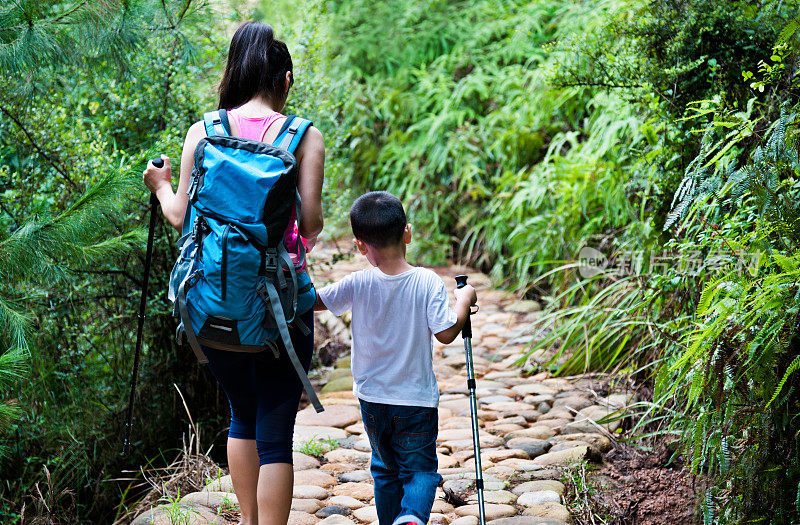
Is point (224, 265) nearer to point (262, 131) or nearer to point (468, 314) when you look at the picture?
point (262, 131)

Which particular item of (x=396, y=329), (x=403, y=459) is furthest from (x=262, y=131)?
(x=403, y=459)

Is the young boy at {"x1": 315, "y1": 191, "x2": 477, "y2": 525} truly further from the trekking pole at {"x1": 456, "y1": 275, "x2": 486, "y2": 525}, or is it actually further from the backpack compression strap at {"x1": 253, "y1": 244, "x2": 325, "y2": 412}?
the backpack compression strap at {"x1": 253, "y1": 244, "x2": 325, "y2": 412}

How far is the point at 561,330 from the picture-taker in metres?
4.48

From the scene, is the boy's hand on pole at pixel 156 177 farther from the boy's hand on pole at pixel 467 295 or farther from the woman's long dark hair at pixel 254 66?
the boy's hand on pole at pixel 467 295

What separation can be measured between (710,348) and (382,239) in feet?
4.18

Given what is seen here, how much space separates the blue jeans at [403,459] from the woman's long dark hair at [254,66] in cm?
106

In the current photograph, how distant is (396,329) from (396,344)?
49mm

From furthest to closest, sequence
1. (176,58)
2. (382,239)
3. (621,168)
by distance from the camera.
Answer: (621,168) < (176,58) < (382,239)

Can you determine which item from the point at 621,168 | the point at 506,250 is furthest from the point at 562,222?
the point at 506,250

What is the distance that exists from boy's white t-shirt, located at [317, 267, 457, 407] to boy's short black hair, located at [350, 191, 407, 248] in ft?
0.38

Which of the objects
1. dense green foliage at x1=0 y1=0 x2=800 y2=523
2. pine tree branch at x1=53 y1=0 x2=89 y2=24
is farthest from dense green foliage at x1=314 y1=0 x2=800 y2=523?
pine tree branch at x1=53 y1=0 x2=89 y2=24

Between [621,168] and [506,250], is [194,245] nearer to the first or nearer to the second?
[621,168]

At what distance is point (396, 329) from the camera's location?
249 cm

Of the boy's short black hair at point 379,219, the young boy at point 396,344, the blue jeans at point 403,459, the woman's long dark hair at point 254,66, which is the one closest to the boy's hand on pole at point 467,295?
the young boy at point 396,344
